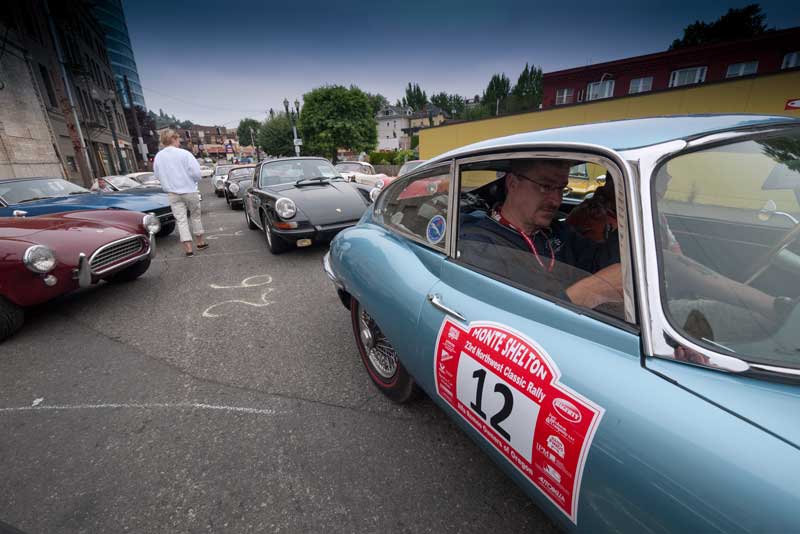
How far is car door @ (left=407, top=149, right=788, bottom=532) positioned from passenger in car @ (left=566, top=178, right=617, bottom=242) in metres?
0.81

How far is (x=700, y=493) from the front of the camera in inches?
27.1

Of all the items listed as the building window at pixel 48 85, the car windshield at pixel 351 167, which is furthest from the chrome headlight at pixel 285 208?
the building window at pixel 48 85

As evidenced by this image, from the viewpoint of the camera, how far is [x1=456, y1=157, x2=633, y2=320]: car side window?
115cm

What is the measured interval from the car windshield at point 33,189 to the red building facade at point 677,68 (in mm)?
22531

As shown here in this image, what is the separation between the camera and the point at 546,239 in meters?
1.69

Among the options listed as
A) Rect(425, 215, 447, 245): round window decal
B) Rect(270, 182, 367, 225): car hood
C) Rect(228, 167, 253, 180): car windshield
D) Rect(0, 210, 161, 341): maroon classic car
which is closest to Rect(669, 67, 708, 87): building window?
Rect(228, 167, 253, 180): car windshield

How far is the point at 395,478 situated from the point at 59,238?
3805 millimetres

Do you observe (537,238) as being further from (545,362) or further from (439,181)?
(545,362)

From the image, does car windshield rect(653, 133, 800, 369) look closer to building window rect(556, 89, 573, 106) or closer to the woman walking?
the woman walking

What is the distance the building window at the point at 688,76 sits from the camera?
21.9 meters

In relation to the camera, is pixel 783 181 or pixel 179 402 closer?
pixel 783 181

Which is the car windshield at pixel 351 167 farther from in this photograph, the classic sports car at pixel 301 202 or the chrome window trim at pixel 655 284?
the chrome window trim at pixel 655 284

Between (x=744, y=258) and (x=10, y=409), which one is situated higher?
(x=744, y=258)

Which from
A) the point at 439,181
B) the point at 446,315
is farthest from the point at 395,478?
the point at 439,181
